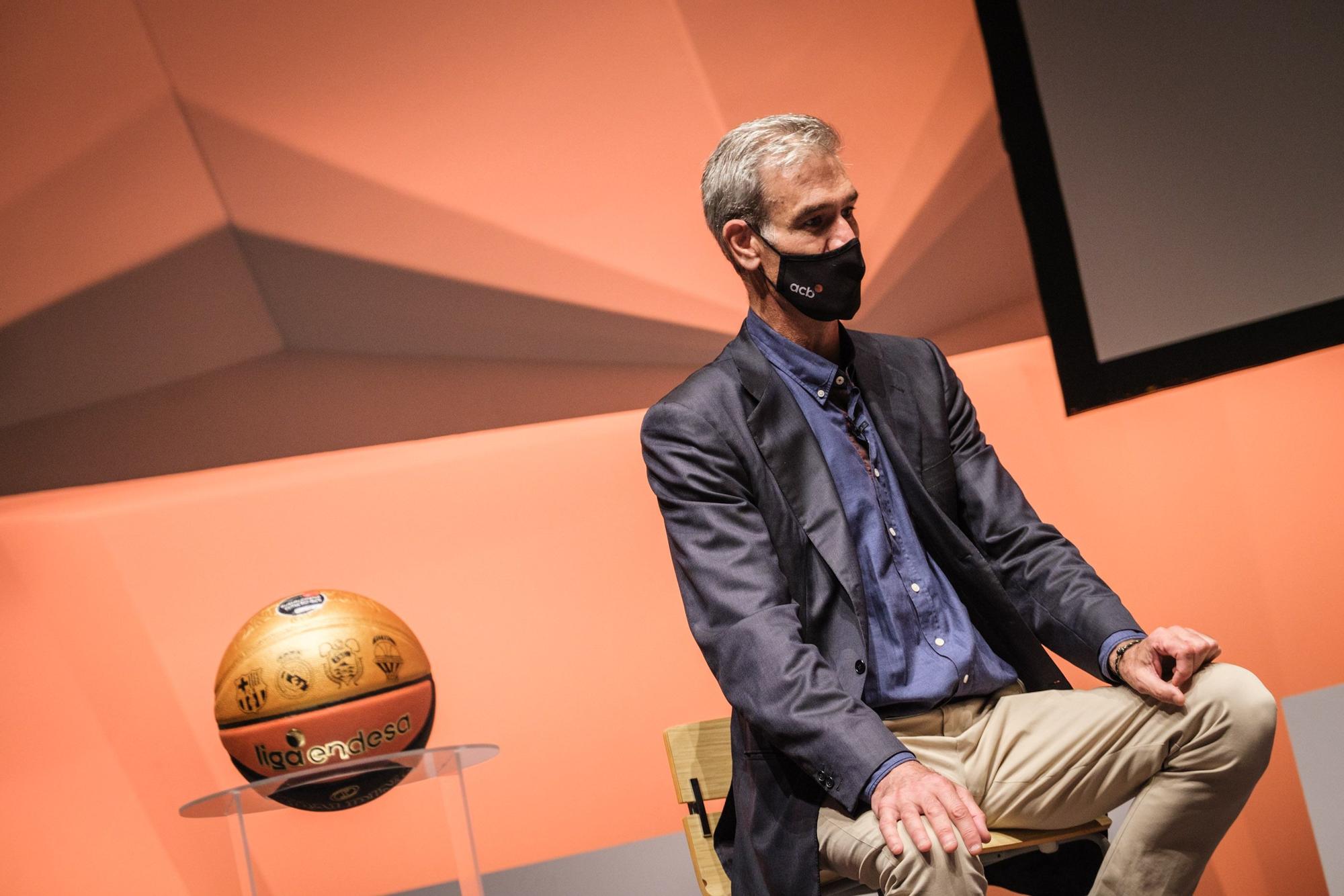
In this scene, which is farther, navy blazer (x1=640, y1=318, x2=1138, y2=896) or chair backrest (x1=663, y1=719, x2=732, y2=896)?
chair backrest (x1=663, y1=719, x2=732, y2=896)

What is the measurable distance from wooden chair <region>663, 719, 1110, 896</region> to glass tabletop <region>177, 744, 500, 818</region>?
1.22 ft

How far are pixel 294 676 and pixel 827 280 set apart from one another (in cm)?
112

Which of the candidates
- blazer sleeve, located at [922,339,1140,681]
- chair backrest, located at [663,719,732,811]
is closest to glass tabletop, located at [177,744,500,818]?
chair backrest, located at [663,719,732,811]

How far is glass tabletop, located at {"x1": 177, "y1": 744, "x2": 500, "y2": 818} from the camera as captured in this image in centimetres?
181

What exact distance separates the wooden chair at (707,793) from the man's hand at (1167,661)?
26cm

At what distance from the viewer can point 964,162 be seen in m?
3.25

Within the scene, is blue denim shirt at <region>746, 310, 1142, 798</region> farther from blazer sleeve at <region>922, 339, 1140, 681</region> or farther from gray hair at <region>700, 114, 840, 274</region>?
gray hair at <region>700, 114, 840, 274</region>

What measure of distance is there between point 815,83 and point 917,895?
233cm

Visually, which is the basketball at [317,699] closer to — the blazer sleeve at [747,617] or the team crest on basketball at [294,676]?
the team crest on basketball at [294,676]

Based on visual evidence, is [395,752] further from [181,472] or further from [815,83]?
[815,83]

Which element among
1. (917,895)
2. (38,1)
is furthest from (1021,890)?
(38,1)

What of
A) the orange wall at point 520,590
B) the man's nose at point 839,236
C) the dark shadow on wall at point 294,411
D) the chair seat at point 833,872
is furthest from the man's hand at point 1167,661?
the dark shadow on wall at point 294,411

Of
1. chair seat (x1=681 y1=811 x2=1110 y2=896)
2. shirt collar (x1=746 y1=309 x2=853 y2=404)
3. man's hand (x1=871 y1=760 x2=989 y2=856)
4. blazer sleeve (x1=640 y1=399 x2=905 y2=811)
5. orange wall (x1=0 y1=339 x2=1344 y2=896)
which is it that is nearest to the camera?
man's hand (x1=871 y1=760 x2=989 y2=856)

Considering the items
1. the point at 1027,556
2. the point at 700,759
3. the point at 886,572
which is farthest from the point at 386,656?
the point at 1027,556
